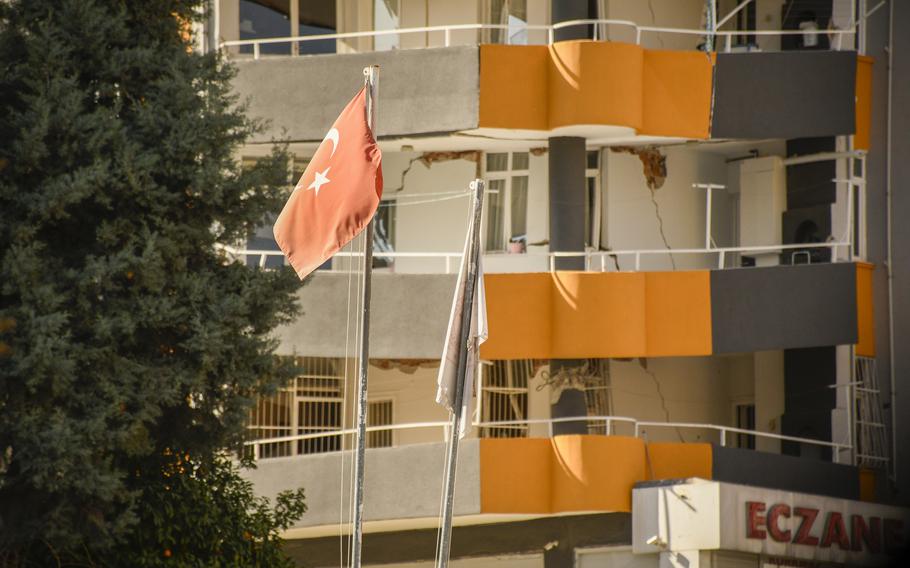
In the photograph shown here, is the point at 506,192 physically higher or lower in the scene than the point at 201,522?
higher

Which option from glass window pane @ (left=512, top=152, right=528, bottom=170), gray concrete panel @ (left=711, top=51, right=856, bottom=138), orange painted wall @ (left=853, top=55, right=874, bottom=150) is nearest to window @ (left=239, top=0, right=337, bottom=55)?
glass window pane @ (left=512, top=152, right=528, bottom=170)

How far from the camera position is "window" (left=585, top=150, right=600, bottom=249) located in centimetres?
2789

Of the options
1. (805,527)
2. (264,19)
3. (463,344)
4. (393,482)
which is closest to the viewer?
(463,344)

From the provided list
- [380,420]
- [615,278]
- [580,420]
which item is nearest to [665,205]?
[615,278]

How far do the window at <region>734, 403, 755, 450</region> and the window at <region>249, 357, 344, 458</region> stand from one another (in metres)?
6.37

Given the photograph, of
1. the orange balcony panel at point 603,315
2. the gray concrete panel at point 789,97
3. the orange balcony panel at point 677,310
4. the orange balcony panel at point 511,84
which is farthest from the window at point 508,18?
the orange balcony panel at point 677,310

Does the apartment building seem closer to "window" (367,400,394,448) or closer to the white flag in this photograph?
"window" (367,400,394,448)

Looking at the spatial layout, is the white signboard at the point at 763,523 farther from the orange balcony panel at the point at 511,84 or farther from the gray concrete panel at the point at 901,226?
the orange balcony panel at the point at 511,84

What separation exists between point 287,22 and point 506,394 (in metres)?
6.84

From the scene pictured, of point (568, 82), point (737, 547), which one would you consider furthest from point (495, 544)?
point (568, 82)

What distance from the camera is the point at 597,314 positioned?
25.6 meters

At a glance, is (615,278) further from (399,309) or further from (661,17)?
→ (661,17)

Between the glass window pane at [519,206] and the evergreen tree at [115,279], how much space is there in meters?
7.31

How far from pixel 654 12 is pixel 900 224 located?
5.07m
